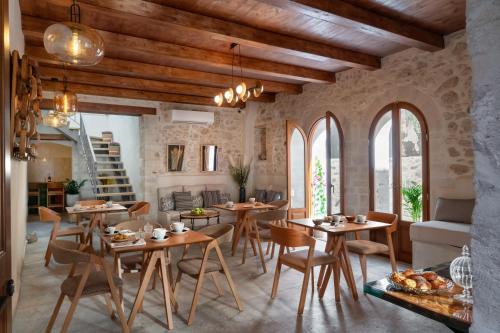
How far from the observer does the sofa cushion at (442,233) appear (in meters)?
3.82

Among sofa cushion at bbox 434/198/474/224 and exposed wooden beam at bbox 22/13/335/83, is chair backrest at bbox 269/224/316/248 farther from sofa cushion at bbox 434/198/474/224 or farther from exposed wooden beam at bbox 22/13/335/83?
exposed wooden beam at bbox 22/13/335/83

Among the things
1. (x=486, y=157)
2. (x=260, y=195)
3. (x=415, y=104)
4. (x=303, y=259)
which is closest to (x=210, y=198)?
(x=260, y=195)

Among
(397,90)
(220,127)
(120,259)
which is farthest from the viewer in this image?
(220,127)

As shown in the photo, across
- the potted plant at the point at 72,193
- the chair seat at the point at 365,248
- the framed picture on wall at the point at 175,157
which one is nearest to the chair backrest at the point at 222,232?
the chair seat at the point at 365,248

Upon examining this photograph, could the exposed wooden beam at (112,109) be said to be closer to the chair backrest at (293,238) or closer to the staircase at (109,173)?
the staircase at (109,173)

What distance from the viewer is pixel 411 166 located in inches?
199

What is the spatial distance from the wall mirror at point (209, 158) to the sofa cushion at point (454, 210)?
16.8 feet

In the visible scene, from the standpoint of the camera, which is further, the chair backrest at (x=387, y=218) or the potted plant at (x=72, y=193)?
the potted plant at (x=72, y=193)

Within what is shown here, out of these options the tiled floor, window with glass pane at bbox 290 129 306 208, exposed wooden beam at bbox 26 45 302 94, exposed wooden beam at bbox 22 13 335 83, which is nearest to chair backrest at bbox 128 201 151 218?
the tiled floor

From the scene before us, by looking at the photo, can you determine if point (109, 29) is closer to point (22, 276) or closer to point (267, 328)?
point (22, 276)

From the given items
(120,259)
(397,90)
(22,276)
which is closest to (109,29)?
(120,259)

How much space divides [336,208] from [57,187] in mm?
8677

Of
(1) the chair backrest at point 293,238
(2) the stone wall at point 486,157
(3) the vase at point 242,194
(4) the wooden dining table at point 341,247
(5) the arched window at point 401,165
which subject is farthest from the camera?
(3) the vase at point 242,194

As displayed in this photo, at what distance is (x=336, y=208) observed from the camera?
6.26 meters
